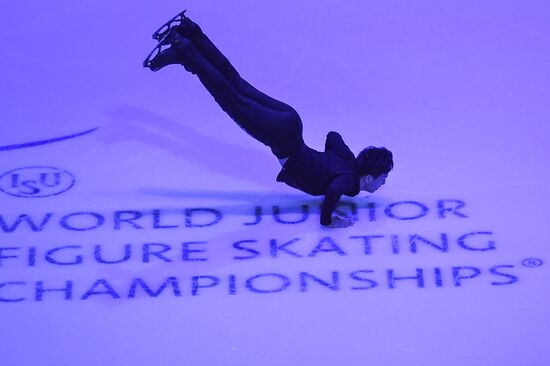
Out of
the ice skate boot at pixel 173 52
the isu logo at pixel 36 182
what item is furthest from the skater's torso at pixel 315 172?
the isu logo at pixel 36 182

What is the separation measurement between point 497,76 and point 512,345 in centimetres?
128

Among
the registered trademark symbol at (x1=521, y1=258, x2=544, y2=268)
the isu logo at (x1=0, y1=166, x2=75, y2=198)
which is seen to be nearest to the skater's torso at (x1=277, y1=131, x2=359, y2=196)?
the registered trademark symbol at (x1=521, y1=258, x2=544, y2=268)

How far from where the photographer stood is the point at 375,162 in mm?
3621

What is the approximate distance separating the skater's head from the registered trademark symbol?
0.45 m

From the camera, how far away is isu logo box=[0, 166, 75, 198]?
12.5 ft

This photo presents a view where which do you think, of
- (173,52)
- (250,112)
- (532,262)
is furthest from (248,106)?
(532,262)

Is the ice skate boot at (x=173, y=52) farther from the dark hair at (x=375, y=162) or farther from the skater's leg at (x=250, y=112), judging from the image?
the dark hair at (x=375, y=162)

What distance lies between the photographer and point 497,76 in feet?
14.1

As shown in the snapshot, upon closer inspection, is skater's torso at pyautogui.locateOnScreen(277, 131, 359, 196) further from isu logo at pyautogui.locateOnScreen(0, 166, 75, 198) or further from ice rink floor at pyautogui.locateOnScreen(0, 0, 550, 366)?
isu logo at pyautogui.locateOnScreen(0, 166, 75, 198)

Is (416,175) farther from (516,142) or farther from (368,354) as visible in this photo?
(368,354)

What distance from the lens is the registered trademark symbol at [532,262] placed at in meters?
3.54

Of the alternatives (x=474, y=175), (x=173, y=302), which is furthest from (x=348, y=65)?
(x=173, y=302)

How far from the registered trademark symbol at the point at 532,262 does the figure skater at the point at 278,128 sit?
0.46 meters

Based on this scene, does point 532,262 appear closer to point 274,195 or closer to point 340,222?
point 340,222
